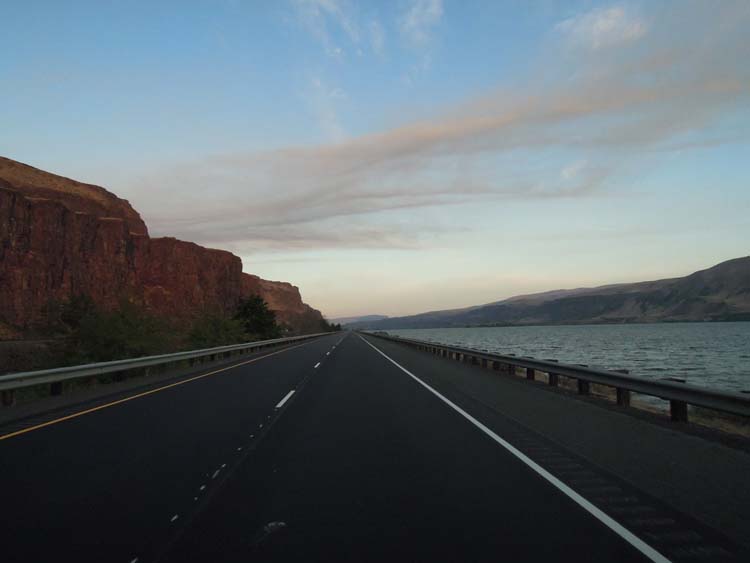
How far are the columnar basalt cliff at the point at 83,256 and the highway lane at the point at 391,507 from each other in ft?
242

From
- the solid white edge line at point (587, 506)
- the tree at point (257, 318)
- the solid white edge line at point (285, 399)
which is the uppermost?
the tree at point (257, 318)

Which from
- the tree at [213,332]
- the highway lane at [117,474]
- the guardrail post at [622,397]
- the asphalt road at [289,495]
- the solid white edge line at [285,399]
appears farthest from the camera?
the tree at [213,332]

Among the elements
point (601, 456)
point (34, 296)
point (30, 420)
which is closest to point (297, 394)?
point (30, 420)

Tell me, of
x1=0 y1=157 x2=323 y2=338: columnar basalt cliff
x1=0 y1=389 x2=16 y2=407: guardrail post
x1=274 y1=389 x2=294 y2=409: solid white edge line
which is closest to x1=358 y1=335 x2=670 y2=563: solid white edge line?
x1=274 y1=389 x2=294 y2=409: solid white edge line

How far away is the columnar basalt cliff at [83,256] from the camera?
92625 millimetres

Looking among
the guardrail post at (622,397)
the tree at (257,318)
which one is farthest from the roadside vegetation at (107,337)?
the tree at (257,318)

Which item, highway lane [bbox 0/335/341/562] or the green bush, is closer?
highway lane [bbox 0/335/341/562]

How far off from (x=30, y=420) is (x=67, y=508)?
637 centimetres

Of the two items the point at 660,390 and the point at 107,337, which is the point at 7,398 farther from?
the point at 107,337

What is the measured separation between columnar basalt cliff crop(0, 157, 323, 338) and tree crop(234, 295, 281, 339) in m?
11.4

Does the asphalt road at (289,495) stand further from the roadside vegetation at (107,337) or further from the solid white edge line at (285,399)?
the roadside vegetation at (107,337)

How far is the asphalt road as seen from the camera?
4.35m

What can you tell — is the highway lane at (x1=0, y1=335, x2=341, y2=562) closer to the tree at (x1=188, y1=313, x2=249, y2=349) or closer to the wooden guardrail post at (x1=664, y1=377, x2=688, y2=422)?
the wooden guardrail post at (x1=664, y1=377, x2=688, y2=422)

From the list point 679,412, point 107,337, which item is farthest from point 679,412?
point 107,337
